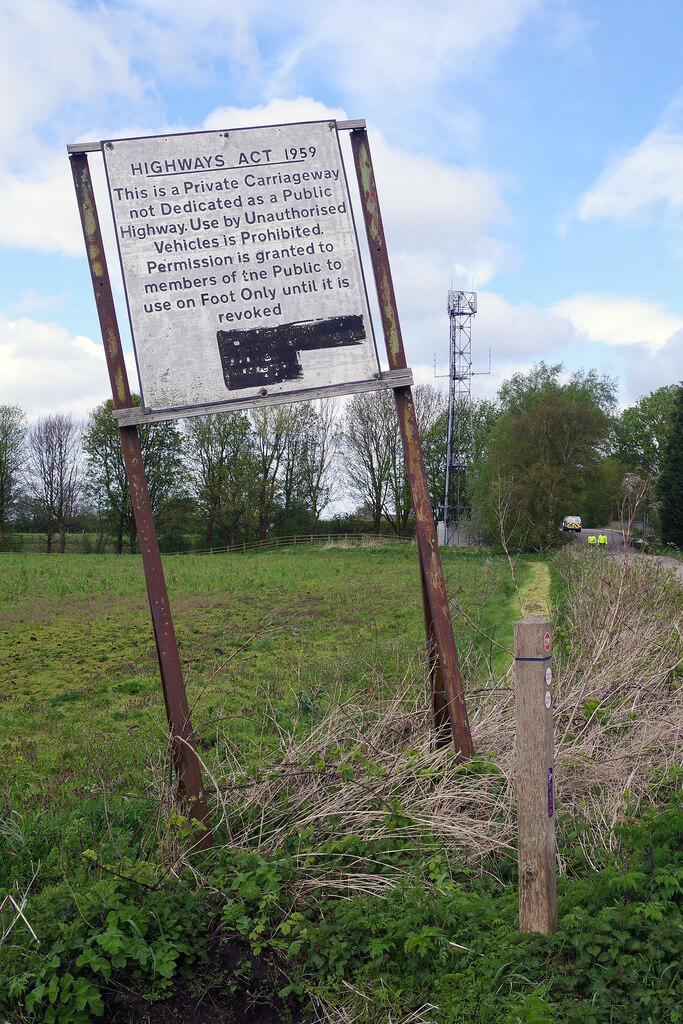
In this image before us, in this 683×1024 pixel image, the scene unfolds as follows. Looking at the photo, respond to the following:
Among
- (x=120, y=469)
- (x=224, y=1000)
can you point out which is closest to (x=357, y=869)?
(x=224, y=1000)

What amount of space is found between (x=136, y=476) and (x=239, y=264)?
153 centimetres

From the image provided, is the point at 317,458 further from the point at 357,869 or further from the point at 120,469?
the point at 357,869

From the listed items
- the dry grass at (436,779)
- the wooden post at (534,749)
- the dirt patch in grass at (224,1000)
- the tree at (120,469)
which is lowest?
the dirt patch in grass at (224,1000)

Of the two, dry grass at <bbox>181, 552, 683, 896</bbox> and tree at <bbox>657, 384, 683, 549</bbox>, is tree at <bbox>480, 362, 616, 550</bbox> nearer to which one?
tree at <bbox>657, 384, 683, 549</bbox>

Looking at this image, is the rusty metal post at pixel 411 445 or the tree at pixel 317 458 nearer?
the rusty metal post at pixel 411 445

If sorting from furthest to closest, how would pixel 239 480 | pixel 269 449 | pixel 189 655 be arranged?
pixel 269 449 < pixel 239 480 < pixel 189 655

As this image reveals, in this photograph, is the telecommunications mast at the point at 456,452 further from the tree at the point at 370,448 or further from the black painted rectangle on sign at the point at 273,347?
the black painted rectangle on sign at the point at 273,347

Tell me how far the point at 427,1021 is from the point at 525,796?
1019 millimetres

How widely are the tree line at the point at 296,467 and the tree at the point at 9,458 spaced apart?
10 cm

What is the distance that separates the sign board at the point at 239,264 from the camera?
487 cm

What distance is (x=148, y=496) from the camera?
4.53m

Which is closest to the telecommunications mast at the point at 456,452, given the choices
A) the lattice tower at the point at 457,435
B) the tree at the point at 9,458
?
the lattice tower at the point at 457,435

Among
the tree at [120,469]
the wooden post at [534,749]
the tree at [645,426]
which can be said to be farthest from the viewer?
the tree at [645,426]

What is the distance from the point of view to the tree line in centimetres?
4522
